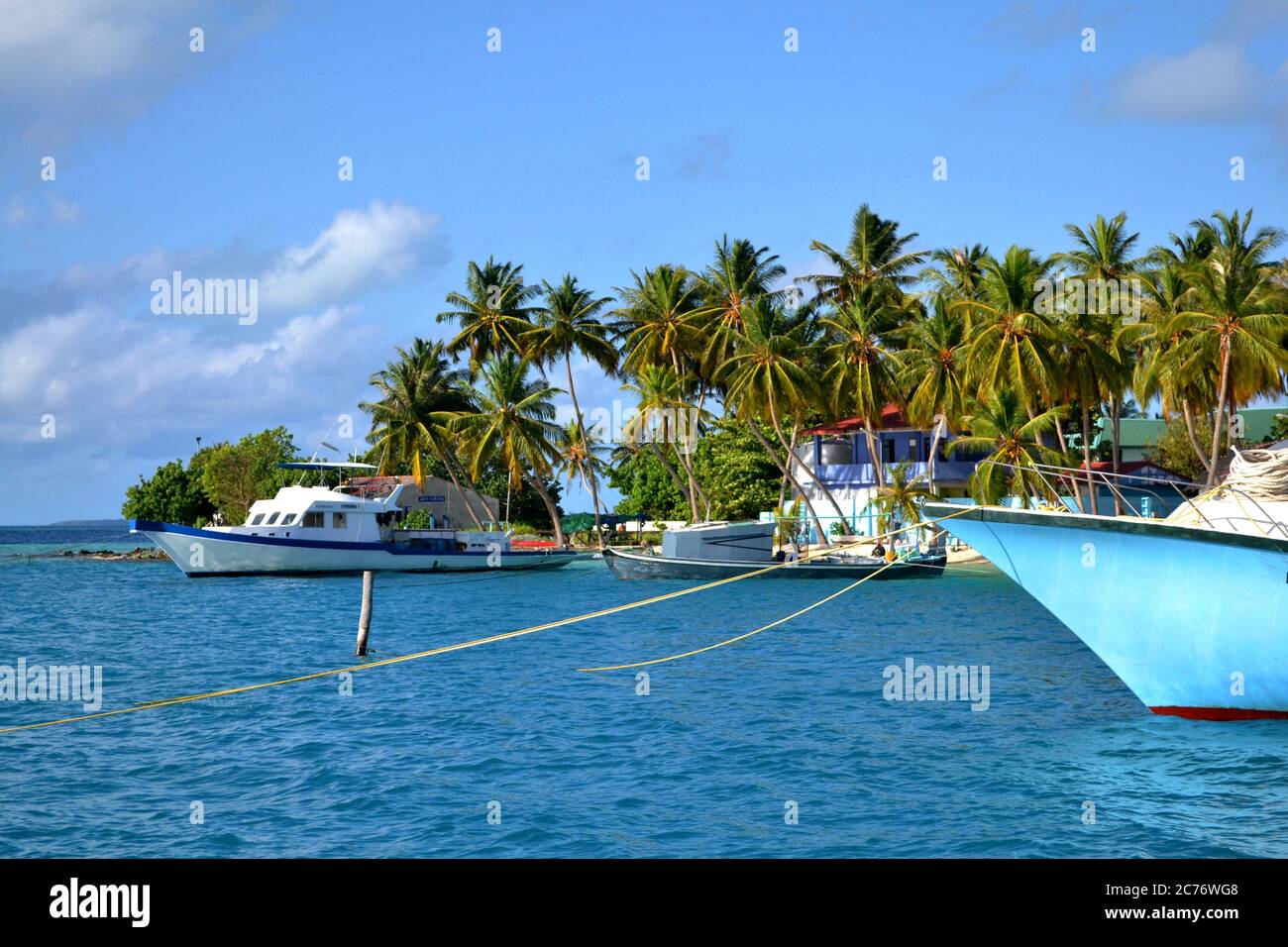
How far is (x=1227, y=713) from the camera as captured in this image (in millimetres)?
15164

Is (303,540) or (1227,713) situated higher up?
(303,540)

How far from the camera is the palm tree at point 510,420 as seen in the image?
6181cm

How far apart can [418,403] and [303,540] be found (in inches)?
656

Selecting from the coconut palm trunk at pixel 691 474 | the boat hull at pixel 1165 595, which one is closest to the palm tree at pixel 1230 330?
the coconut palm trunk at pixel 691 474

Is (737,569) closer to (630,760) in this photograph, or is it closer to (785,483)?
(785,483)

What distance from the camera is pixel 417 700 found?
19.4 meters

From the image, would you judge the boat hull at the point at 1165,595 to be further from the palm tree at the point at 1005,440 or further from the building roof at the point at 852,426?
the building roof at the point at 852,426

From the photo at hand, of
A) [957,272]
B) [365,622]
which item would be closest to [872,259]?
[957,272]

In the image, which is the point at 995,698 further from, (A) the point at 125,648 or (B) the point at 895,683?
(A) the point at 125,648

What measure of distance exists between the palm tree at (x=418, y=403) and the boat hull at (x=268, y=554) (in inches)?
466

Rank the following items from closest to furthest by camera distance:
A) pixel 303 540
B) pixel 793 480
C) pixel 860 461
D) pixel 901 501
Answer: pixel 303 540, pixel 901 501, pixel 793 480, pixel 860 461

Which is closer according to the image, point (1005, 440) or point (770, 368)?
point (1005, 440)
